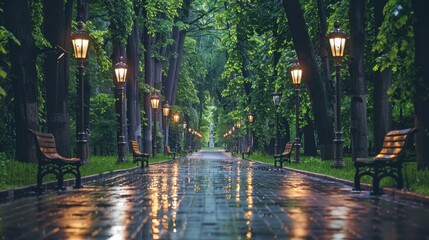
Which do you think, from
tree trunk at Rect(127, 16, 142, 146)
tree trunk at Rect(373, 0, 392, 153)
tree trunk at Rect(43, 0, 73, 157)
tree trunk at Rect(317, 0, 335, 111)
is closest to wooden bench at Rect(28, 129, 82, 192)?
tree trunk at Rect(43, 0, 73, 157)

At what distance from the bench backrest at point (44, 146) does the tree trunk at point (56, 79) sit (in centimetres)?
741

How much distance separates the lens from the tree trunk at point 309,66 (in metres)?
25.5

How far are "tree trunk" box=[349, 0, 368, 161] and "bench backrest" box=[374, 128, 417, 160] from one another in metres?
8.74

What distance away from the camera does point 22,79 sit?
18094 millimetres

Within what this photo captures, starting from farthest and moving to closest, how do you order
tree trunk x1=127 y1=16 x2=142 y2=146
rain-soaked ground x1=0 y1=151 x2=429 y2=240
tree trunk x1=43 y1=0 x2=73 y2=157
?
1. tree trunk x1=127 y1=16 x2=142 y2=146
2. tree trunk x1=43 y1=0 x2=73 y2=157
3. rain-soaked ground x1=0 y1=151 x2=429 y2=240

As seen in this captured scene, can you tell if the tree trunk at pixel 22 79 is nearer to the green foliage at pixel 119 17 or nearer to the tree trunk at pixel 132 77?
the green foliage at pixel 119 17

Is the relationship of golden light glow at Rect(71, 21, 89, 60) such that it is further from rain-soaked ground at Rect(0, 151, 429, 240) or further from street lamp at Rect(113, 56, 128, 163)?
street lamp at Rect(113, 56, 128, 163)

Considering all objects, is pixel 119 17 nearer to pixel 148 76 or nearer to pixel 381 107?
pixel 381 107

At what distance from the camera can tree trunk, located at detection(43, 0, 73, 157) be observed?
21141 mm

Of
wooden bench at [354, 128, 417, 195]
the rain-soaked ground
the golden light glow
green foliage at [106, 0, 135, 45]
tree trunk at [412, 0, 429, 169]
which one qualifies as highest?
green foliage at [106, 0, 135, 45]

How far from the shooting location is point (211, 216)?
860 centimetres

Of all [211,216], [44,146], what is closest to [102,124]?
[44,146]

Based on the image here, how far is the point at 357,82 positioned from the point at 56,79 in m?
10.6

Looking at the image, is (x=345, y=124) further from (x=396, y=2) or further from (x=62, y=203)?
(x=62, y=203)
